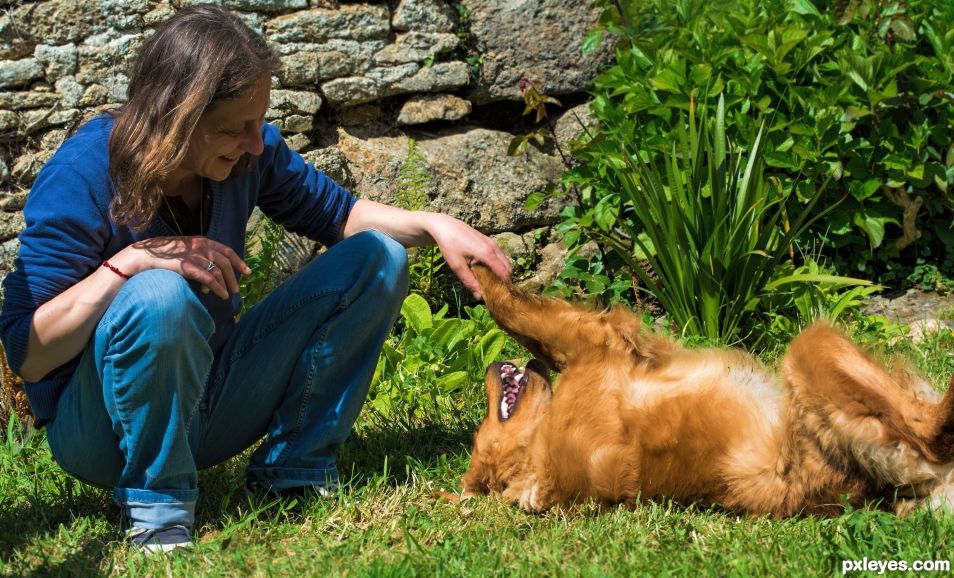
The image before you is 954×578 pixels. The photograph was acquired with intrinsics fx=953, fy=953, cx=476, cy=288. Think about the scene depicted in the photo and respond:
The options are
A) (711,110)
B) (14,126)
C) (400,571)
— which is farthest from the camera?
(711,110)

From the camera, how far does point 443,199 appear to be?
4.82 metres

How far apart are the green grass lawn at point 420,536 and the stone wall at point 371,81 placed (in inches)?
68.2

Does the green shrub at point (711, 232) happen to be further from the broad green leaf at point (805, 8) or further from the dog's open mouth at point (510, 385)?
the dog's open mouth at point (510, 385)

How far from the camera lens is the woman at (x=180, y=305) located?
2.46 m

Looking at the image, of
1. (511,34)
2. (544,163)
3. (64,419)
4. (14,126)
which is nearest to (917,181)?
(544,163)

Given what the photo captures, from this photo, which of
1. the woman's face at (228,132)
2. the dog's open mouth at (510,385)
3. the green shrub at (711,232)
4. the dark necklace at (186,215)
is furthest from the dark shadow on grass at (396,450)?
the green shrub at (711,232)

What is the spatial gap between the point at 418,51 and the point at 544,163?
88 centimetres

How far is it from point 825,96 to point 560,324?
2.17 metres

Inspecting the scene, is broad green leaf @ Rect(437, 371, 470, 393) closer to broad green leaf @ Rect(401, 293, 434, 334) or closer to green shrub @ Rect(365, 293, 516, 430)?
green shrub @ Rect(365, 293, 516, 430)

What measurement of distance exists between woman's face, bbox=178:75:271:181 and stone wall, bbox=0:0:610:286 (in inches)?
73.8

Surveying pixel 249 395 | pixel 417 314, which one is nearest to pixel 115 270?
pixel 249 395

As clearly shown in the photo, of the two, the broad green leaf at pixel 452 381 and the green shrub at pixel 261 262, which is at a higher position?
the green shrub at pixel 261 262

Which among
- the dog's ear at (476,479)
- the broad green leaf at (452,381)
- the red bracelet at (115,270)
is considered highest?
the red bracelet at (115,270)

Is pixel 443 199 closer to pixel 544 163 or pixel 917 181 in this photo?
pixel 544 163
